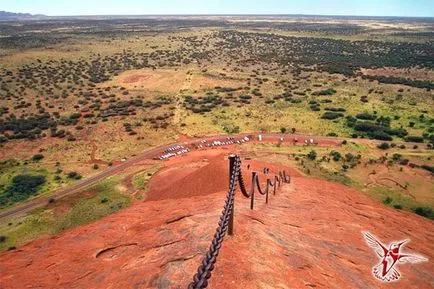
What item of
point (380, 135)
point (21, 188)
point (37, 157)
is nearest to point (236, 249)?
point (21, 188)

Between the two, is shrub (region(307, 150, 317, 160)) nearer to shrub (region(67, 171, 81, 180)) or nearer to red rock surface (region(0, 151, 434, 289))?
red rock surface (region(0, 151, 434, 289))

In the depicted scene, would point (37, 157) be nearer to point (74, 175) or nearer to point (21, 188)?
point (21, 188)

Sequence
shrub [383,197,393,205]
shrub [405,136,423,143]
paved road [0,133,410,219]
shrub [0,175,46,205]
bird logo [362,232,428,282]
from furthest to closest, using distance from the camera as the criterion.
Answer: shrub [405,136,423,143] < shrub [0,175,46,205] < paved road [0,133,410,219] < shrub [383,197,393,205] < bird logo [362,232,428,282]

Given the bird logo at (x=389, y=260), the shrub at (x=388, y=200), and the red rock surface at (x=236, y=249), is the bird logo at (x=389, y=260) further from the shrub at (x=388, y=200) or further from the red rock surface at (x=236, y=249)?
the shrub at (x=388, y=200)

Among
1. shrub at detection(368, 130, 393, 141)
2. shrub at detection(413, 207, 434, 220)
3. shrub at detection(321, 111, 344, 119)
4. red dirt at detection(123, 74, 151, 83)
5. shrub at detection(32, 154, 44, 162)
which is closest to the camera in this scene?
shrub at detection(413, 207, 434, 220)

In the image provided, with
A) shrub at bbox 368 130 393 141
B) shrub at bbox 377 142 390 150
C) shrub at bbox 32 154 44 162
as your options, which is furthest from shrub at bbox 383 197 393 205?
shrub at bbox 32 154 44 162

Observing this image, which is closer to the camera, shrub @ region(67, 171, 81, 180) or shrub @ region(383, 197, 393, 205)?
shrub @ region(383, 197, 393, 205)

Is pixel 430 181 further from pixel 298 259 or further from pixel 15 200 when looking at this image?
pixel 15 200

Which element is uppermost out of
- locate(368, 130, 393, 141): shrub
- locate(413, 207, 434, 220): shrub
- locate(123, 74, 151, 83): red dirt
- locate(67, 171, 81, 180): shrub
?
locate(123, 74, 151, 83): red dirt

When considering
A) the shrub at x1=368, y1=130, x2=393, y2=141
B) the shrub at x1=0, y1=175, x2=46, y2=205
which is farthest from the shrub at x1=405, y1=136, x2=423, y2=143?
the shrub at x1=0, y1=175, x2=46, y2=205

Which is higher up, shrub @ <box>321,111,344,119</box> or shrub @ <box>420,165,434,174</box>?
shrub @ <box>321,111,344,119</box>
